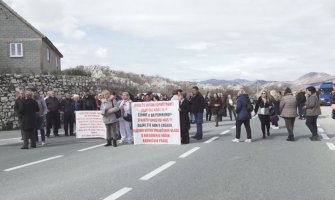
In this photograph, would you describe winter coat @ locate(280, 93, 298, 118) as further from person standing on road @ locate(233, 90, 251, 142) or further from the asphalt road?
person standing on road @ locate(233, 90, 251, 142)

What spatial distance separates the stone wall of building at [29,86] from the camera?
23.0 meters

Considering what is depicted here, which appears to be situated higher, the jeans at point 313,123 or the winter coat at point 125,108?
the winter coat at point 125,108

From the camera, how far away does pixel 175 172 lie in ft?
27.9

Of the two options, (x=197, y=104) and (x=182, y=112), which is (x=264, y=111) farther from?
(x=182, y=112)

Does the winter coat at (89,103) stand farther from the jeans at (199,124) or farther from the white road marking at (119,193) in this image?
the white road marking at (119,193)

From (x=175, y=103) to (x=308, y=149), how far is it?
4.29 m

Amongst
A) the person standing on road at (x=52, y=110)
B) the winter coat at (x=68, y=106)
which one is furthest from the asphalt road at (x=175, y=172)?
the winter coat at (x=68, y=106)

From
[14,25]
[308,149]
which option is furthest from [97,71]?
[308,149]

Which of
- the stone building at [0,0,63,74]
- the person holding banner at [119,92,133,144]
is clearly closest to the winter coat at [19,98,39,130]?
the person holding banner at [119,92,133,144]

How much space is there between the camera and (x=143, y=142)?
13805 mm

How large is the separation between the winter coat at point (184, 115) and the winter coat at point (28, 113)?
4802 mm

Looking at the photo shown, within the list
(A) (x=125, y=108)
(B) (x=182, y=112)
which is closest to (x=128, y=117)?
(A) (x=125, y=108)

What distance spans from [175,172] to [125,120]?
6049 millimetres

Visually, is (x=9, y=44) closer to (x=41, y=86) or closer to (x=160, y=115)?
(x=41, y=86)
